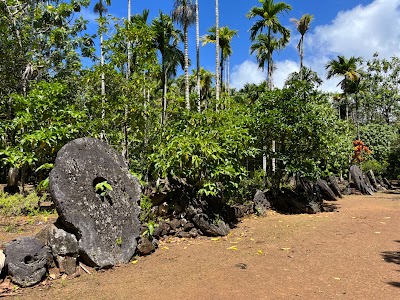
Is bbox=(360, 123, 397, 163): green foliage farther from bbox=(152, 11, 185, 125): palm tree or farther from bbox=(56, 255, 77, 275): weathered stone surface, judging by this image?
bbox=(56, 255, 77, 275): weathered stone surface

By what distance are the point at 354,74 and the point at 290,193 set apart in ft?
59.9

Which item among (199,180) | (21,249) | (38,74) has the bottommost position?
(21,249)

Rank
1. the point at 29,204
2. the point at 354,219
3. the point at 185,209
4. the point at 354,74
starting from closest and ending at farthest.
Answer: the point at 185,209, the point at 29,204, the point at 354,219, the point at 354,74

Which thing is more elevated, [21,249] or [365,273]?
[21,249]

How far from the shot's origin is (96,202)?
582 cm

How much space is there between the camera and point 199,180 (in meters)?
8.77

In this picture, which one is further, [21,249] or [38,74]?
[38,74]

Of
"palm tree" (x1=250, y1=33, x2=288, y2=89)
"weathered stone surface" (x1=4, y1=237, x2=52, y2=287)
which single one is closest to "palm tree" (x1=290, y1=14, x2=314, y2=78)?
"palm tree" (x1=250, y1=33, x2=288, y2=89)

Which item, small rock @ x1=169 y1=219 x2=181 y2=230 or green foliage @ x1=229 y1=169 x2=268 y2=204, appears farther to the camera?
green foliage @ x1=229 y1=169 x2=268 y2=204

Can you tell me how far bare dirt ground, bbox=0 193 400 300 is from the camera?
4457 millimetres

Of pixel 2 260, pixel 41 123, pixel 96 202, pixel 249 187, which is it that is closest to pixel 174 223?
pixel 96 202

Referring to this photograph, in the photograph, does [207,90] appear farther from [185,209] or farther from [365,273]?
[365,273]

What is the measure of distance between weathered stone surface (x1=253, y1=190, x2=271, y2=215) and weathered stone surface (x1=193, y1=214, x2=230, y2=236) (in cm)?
324

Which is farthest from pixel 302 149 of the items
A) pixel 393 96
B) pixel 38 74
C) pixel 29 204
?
pixel 393 96
